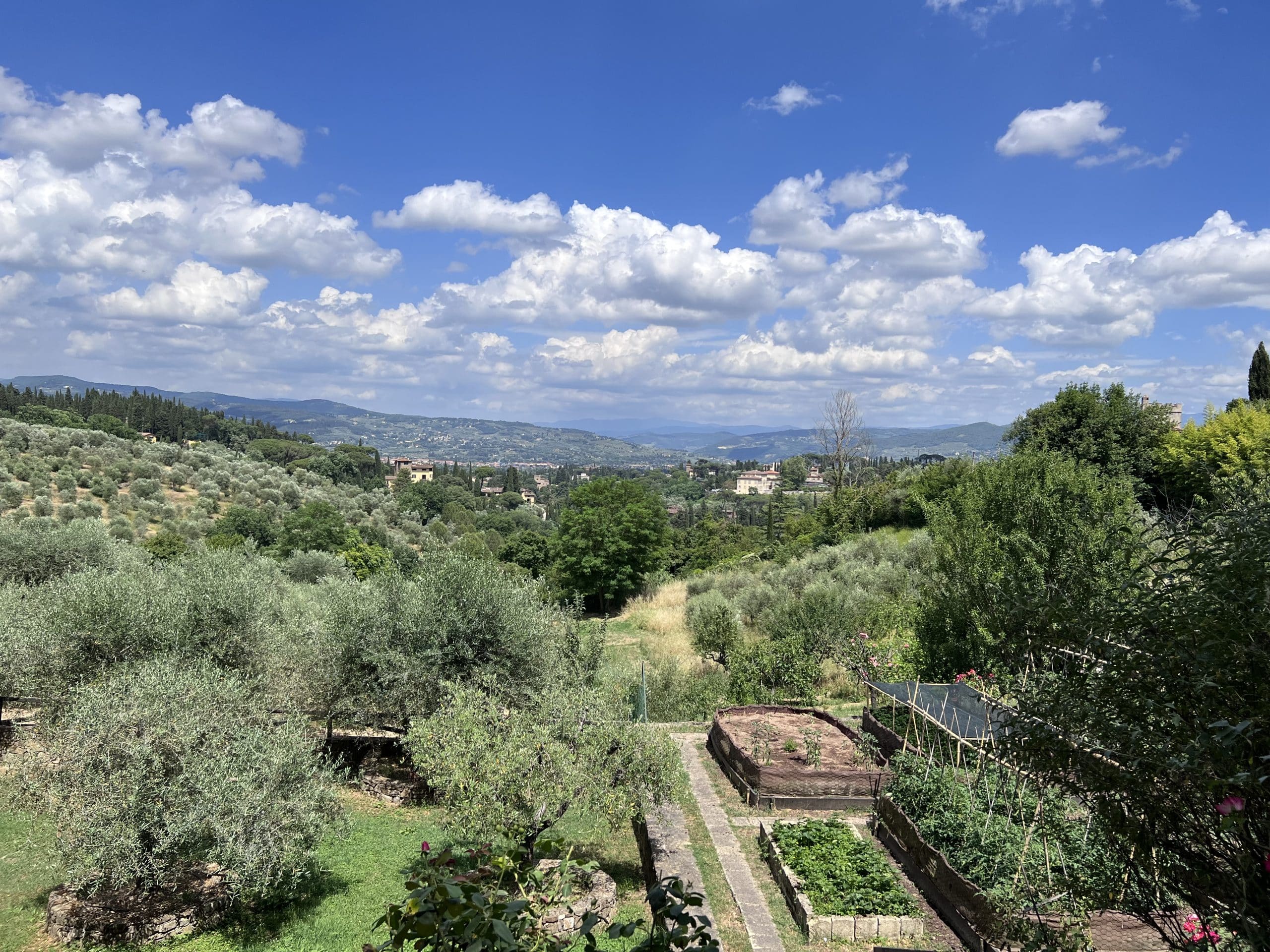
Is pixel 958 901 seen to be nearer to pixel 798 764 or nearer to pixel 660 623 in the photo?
pixel 798 764

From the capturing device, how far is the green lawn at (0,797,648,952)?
10.1 metres

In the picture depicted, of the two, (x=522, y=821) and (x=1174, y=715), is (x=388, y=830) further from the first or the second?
(x=1174, y=715)

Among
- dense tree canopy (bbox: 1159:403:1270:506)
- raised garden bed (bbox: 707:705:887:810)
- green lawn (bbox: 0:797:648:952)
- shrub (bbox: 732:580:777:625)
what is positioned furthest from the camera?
shrub (bbox: 732:580:777:625)

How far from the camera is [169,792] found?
9.72 metres

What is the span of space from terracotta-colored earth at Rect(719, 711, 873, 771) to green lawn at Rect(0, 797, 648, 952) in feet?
10.5

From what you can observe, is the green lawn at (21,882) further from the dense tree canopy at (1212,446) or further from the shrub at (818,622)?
the dense tree canopy at (1212,446)

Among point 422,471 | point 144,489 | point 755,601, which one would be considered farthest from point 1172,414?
point 422,471

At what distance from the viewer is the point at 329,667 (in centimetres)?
1533

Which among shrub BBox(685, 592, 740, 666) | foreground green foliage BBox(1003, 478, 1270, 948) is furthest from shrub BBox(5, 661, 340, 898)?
shrub BBox(685, 592, 740, 666)

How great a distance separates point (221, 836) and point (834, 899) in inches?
322

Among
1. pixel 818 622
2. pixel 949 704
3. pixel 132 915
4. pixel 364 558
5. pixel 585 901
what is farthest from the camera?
pixel 364 558

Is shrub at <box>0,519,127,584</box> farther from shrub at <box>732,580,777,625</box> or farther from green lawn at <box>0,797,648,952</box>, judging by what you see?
shrub at <box>732,580,777,625</box>

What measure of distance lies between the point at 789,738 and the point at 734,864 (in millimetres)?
4117

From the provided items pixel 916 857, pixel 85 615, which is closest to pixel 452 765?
pixel 916 857
